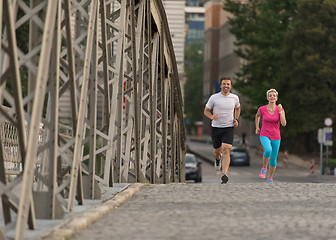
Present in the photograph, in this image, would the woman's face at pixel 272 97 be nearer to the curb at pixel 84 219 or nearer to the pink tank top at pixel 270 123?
the pink tank top at pixel 270 123

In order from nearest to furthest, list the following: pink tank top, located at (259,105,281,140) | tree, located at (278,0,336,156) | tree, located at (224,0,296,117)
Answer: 1. pink tank top, located at (259,105,281,140)
2. tree, located at (278,0,336,156)
3. tree, located at (224,0,296,117)

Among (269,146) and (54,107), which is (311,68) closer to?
(269,146)

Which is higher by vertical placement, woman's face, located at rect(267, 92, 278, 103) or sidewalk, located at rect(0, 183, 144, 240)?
woman's face, located at rect(267, 92, 278, 103)

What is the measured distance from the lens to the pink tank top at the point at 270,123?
1766 centimetres

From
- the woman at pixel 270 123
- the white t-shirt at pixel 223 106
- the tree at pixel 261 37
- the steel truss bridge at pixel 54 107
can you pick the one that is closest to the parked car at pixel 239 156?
the tree at pixel 261 37

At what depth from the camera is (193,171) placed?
47594mm

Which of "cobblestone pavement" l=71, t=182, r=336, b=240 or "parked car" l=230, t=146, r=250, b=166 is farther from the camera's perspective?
"parked car" l=230, t=146, r=250, b=166

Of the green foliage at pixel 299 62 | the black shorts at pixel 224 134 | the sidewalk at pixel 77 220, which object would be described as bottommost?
the sidewalk at pixel 77 220

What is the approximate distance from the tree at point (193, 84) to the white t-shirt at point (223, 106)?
130 meters

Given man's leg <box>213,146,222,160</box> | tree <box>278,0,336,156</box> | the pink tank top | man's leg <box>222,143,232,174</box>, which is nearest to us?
man's leg <box>222,143,232,174</box>

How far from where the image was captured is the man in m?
17.3

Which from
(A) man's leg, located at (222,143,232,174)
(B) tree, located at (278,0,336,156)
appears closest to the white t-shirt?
(A) man's leg, located at (222,143,232,174)

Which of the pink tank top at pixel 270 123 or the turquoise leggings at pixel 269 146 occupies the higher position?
the pink tank top at pixel 270 123

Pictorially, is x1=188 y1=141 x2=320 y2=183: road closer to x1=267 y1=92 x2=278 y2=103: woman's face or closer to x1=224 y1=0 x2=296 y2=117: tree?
x1=224 y1=0 x2=296 y2=117: tree
